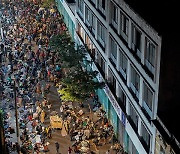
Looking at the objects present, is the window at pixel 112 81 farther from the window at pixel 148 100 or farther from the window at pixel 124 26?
the window at pixel 148 100

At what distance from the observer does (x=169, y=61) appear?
102ft

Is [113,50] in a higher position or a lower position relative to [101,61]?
higher

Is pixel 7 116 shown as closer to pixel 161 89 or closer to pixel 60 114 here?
pixel 60 114

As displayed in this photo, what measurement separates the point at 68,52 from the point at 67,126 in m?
11.0

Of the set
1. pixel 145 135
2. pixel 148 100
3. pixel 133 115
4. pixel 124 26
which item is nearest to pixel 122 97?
pixel 133 115

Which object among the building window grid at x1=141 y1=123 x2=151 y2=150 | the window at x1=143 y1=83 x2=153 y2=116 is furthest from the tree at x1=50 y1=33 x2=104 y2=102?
the window at x1=143 y1=83 x2=153 y2=116

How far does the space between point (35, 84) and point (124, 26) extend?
15.6 m

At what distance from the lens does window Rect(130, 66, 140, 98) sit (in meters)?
36.7

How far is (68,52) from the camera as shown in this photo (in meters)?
52.9

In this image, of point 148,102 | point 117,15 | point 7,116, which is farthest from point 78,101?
point 148,102

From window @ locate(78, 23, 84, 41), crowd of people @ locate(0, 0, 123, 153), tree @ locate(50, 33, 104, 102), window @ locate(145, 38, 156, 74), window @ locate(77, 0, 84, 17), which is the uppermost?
window @ locate(145, 38, 156, 74)

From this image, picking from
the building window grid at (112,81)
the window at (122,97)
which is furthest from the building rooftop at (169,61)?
the building window grid at (112,81)

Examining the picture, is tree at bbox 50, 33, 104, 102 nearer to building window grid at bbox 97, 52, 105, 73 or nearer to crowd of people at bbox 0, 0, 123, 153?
building window grid at bbox 97, 52, 105, 73

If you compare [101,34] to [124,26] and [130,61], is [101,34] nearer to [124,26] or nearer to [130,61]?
[124,26]
